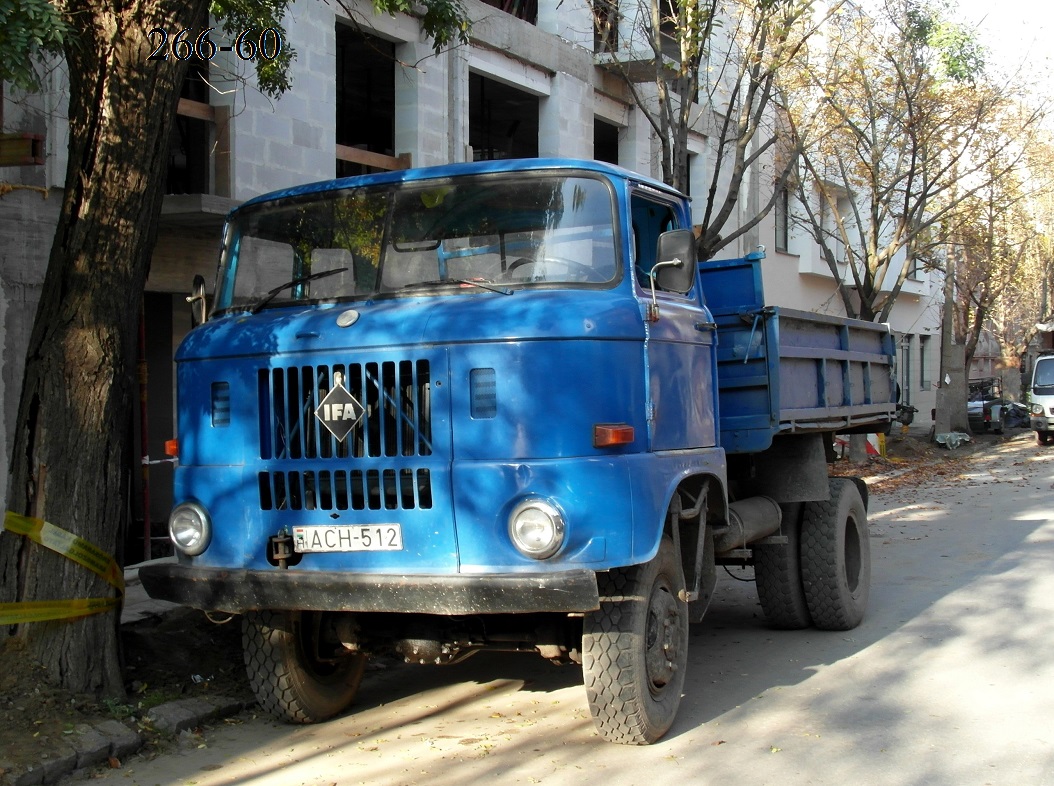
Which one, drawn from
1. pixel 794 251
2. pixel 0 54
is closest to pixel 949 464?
pixel 794 251

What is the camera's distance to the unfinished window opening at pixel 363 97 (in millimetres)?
14414

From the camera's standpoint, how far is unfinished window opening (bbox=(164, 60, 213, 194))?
11.6 m

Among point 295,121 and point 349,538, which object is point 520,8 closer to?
point 295,121

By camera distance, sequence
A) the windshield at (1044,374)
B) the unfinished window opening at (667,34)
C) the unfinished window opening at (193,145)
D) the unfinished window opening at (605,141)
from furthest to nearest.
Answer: the windshield at (1044,374)
the unfinished window opening at (605,141)
the unfinished window opening at (667,34)
the unfinished window opening at (193,145)

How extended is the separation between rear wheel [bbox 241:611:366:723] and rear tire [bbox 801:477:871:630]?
3.34 metres

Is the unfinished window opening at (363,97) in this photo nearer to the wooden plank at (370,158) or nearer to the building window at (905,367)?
the wooden plank at (370,158)

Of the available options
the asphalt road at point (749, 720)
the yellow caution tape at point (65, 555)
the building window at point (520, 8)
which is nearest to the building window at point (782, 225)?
the building window at point (520, 8)

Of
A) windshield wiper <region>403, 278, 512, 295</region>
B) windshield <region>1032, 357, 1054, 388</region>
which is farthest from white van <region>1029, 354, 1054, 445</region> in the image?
windshield wiper <region>403, 278, 512, 295</region>

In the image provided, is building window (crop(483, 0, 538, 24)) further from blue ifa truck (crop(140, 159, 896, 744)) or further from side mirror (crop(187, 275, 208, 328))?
blue ifa truck (crop(140, 159, 896, 744))

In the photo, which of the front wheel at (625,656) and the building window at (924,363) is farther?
the building window at (924,363)

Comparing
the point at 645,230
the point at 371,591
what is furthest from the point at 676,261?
the point at 371,591

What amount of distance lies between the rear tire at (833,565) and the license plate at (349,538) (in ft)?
12.5

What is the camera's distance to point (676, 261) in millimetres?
5391

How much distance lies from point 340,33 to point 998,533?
9638 mm
